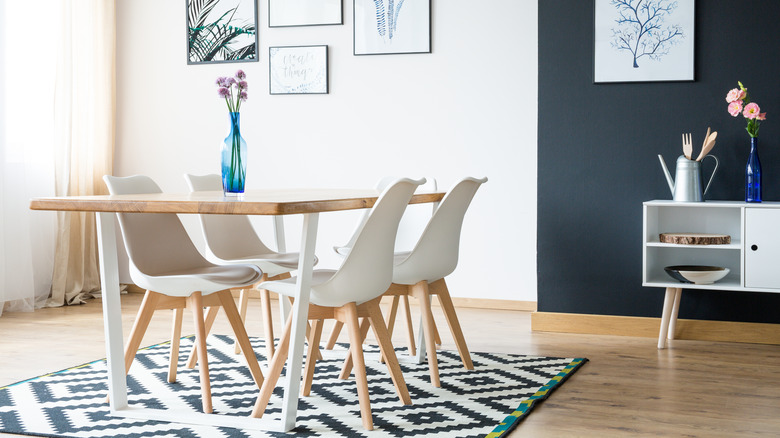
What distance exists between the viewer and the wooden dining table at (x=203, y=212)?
2.45 m

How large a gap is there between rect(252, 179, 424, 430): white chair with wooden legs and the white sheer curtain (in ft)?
8.98

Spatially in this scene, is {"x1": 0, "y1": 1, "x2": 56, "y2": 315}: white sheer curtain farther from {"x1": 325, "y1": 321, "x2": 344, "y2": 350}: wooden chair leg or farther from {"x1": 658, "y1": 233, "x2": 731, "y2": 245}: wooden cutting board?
{"x1": 658, "y1": 233, "x2": 731, "y2": 245}: wooden cutting board

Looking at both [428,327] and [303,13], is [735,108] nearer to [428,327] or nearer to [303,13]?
[428,327]

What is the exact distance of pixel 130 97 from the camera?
5.83 metres

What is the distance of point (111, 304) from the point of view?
277 centimetres

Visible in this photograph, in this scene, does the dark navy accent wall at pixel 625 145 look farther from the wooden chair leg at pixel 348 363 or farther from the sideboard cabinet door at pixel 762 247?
the wooden chair leg at pixel 348 363

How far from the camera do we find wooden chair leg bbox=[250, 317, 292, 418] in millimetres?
2701

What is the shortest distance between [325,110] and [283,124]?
0.97 ft

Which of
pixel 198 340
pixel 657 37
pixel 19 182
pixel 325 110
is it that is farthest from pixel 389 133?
pixel 198 340

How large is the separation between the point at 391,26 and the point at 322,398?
2808 millimetres

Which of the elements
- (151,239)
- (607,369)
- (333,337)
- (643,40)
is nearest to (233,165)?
(151,239)

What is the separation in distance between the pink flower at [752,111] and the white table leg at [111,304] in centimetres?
271

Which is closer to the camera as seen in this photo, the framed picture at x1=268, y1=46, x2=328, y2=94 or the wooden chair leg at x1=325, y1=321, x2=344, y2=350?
the wooden chair leg at x1=325, y1=321, x2=344, y2=350

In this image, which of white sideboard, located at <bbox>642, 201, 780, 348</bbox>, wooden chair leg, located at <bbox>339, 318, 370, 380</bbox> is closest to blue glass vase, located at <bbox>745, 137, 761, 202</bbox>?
white sideboard, located at <bbox>642, 201, 780, 348</bbox>
